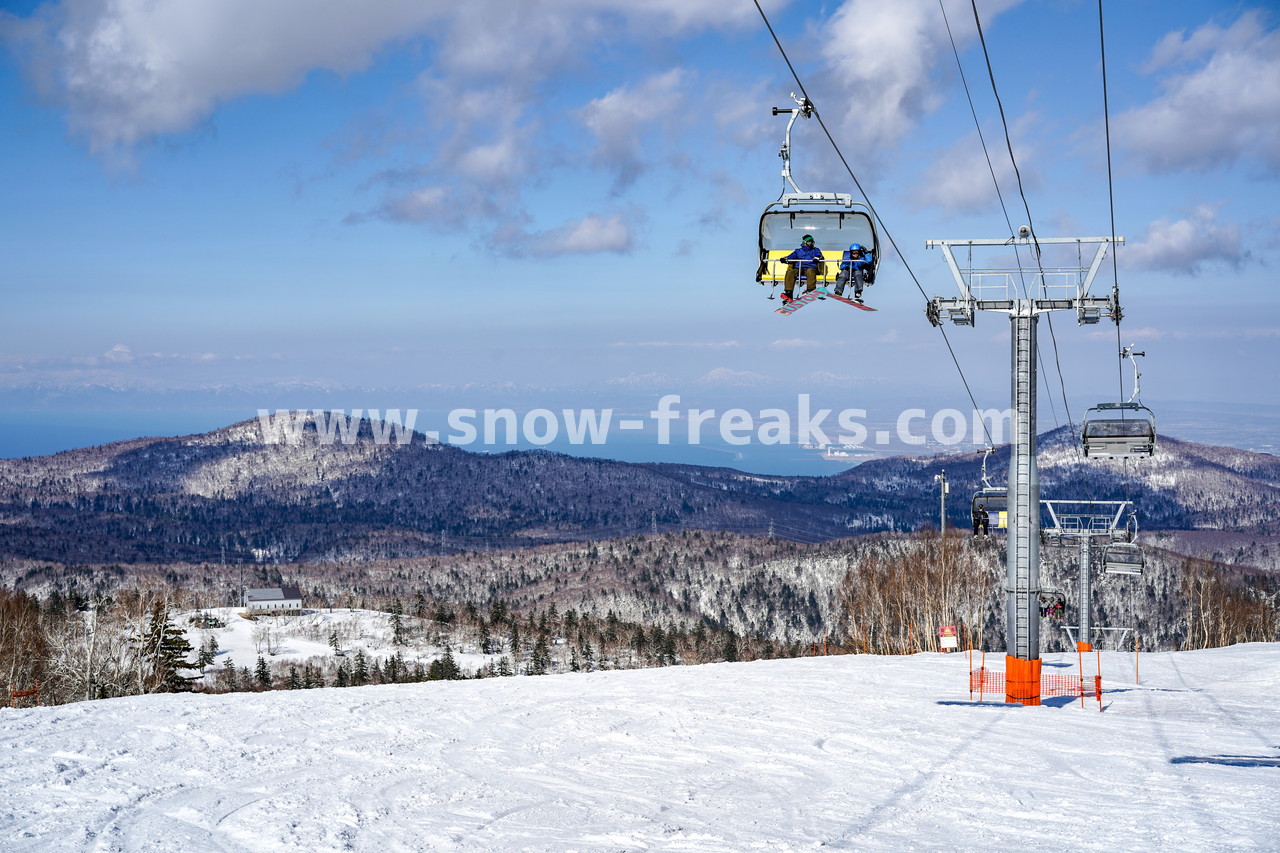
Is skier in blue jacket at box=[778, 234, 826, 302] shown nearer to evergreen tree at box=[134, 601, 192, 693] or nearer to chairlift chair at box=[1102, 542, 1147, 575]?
chairlift chair at box=[1102, 542, 1147, 575]

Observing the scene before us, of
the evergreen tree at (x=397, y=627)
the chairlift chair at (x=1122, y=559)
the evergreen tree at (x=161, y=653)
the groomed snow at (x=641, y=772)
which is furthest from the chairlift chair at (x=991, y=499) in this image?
the evergreen tree at (x=397, y=627)

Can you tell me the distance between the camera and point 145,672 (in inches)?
2137

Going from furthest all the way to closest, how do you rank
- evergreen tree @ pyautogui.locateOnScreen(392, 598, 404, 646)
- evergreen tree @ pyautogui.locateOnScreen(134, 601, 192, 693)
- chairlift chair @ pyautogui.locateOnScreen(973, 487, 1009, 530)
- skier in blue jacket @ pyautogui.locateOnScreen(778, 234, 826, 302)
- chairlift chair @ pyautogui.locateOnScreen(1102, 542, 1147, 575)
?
1. evergreen tree @ pyautogui.locateOnScreen(392, 598, 404, 646)
2. evergreen tree @ pyautogui.locateOnScreen(134, 601, 192, 693)
3. chairlift chair @ pyautogui.locateOnScreen(1102, 542, 1147, 575)
4. chairlift chair @ pyautogui.locateOnScreen(973, 487, 1009, 530)
5. skier in blue jacket @ pyautogui.locateOnScreen(778, 234, 826, 302)

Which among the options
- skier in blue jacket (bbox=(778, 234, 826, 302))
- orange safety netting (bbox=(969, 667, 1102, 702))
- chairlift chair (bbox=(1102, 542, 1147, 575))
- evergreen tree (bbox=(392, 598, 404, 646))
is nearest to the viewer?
skier in blue jacket (bbox=(778, 234, 826, 302))

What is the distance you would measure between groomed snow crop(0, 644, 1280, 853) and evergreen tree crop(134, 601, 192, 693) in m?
29.6

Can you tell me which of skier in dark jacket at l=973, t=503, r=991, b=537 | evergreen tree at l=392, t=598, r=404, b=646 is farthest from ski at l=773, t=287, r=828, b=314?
evergreen tree at l=392, t=598, r=404, b=646

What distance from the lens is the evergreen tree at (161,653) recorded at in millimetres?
49281

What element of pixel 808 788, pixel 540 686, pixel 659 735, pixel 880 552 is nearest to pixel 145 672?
pixel 540 686

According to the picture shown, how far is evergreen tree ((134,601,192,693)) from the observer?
4928 centimetres

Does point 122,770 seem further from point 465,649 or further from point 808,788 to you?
point 465,649

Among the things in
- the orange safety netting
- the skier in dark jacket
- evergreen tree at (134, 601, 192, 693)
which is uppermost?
the skier in dark jacket

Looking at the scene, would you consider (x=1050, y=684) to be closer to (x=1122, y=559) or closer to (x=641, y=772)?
(x=641, y=772)

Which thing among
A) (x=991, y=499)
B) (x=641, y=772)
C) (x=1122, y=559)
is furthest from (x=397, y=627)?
(x=641, y=772)

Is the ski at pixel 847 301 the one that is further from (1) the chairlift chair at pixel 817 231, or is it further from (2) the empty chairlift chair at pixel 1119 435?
(2) the empty chairlift chair at pixel 1119 435
